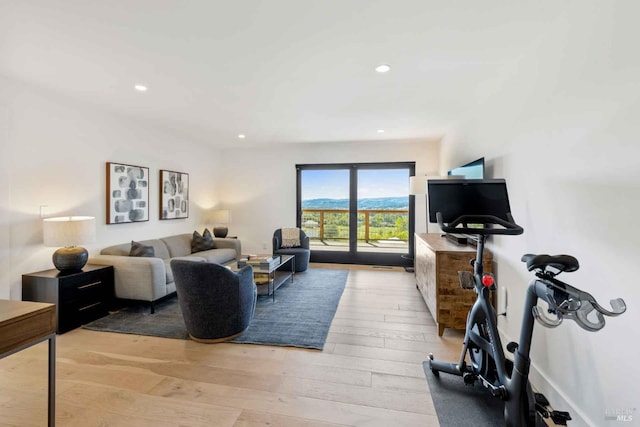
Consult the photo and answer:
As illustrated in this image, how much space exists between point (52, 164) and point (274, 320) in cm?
303

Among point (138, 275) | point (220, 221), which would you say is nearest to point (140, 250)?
point (138, 275)

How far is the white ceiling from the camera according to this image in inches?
68.3

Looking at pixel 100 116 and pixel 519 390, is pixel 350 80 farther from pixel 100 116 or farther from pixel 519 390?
pixel 100 116

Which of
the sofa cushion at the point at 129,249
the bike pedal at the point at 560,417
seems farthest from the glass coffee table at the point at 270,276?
the bike pedal at the point at 560,417

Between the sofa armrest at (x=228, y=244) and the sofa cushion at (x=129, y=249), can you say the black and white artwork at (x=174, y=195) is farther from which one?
the sofa armrest at (x=228, y=244)

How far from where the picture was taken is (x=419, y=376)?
2.09 meters

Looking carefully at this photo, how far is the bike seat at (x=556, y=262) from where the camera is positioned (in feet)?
3.98

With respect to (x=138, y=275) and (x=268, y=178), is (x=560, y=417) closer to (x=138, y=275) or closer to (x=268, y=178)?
(x=138, y=275)

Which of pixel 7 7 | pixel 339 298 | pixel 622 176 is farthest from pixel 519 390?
pixel 7 7

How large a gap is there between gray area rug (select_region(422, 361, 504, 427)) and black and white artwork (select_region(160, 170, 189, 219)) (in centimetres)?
455

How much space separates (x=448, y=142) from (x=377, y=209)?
6.14 feet

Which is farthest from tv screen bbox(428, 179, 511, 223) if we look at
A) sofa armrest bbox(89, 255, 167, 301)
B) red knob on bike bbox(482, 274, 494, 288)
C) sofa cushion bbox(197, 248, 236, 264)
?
sofa cushion bbox(197, 248, 236, 264)

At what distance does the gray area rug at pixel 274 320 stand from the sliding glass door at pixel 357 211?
193 centimetres

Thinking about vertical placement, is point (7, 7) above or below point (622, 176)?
above
